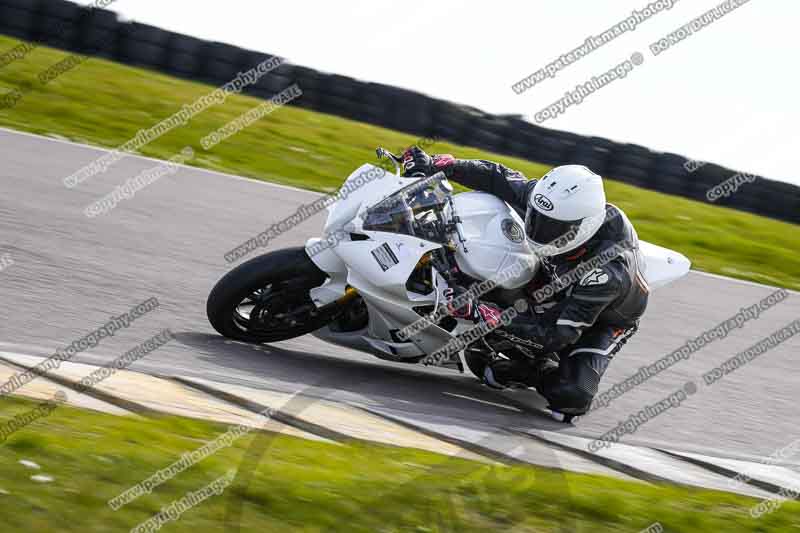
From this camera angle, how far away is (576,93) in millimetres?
10945

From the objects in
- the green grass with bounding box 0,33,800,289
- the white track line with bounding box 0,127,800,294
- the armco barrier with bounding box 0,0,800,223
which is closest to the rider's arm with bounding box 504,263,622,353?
the white track line with bounding box 0,127,800,294

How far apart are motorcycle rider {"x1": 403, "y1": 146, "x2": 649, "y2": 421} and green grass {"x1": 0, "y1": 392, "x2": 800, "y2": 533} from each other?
1062 mm

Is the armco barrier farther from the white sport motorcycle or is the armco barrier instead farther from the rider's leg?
the white sport motorcycle

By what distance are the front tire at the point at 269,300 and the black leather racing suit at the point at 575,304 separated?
109cm

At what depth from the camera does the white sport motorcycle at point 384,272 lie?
Result: 5.85 m

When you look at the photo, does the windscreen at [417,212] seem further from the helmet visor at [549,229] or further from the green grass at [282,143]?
the green grass at [282,143]

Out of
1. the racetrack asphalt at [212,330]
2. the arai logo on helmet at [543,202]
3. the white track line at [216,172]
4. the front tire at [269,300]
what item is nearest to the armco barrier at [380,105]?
the white track line at [216,172]

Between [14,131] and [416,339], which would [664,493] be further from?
[14,131]

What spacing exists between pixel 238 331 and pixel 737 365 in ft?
13.0

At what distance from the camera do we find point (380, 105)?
48.2ft

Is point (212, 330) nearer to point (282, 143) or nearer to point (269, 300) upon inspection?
point (269, 300)

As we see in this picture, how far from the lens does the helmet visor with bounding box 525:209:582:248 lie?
19.1ft

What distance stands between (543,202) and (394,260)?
841 mm

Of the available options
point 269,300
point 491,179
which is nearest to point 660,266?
point 491,179
